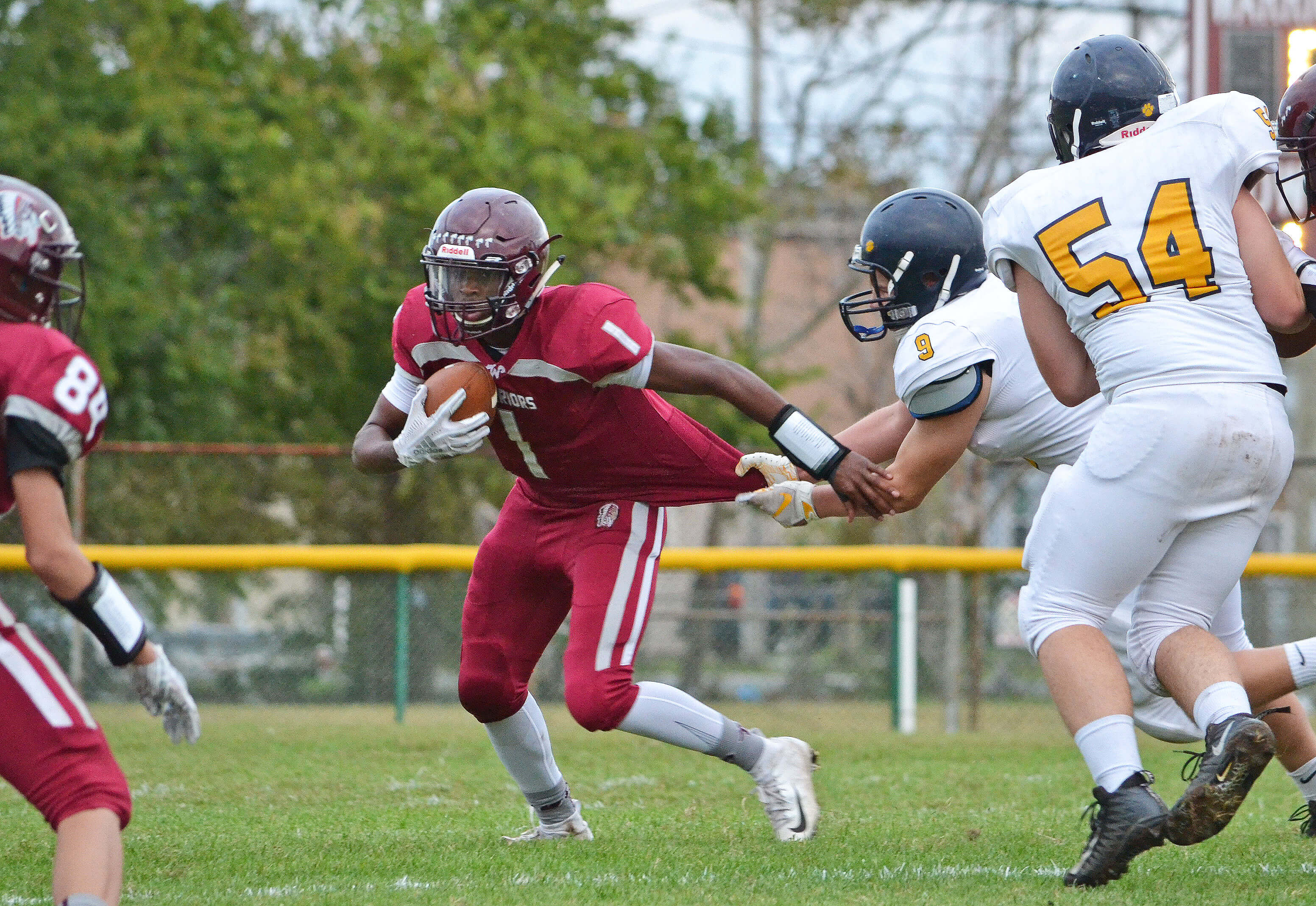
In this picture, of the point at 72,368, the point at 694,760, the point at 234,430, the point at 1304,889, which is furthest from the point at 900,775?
the point at 234,430

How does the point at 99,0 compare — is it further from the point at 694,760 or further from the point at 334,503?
the point at 694,760

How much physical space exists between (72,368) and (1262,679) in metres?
2.91

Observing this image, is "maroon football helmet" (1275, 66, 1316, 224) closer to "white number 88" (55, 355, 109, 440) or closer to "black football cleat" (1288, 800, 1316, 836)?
"black football cleat" (1288, 800, 1316, 836)

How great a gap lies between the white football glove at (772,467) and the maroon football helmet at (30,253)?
1.90m

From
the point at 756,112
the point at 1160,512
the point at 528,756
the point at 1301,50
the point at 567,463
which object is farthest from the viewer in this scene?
the point at 756,112

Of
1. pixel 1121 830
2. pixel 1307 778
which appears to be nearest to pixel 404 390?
pixel 1121 830

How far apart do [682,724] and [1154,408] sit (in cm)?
161

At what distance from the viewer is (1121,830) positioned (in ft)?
10.8

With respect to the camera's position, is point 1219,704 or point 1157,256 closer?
point 1219,704

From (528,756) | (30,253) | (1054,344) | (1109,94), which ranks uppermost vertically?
(1109,94)

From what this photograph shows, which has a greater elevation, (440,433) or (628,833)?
(440,433)

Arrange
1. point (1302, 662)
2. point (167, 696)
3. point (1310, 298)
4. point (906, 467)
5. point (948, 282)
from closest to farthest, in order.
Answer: point (167, 696), point (1310, 298), point (1302, 662), point (906, 467), point (948, 282)

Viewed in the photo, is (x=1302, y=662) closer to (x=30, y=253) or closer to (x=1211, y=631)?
(x=1211, y=631)

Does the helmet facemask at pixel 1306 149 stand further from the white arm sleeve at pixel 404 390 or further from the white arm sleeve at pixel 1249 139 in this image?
the white arm sleeve at pixel 404 390
